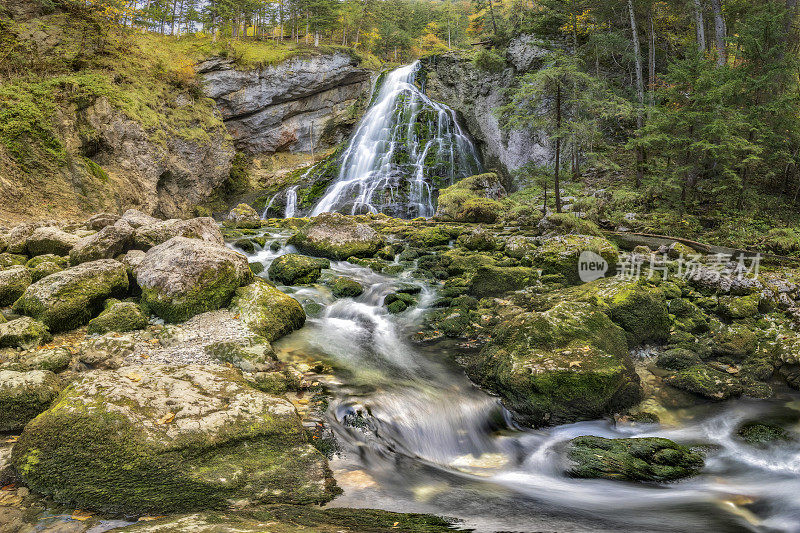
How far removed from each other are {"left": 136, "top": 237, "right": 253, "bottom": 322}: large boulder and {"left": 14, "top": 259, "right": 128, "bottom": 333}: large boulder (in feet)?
1.66

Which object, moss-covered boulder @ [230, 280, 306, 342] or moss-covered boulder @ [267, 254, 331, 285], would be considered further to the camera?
moss-covered boulder @ [267, 254, 331, 285]

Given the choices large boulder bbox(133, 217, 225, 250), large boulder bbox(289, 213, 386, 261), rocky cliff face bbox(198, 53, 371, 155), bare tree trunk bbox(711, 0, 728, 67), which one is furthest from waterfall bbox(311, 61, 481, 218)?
large boulder bbox(133, 217, 225, 250)

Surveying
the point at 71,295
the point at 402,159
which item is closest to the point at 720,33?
the point at 402,159

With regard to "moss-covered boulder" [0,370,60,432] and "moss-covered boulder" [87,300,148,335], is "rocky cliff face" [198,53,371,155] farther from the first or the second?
"moss-covered boulder" [0,370,60,432]

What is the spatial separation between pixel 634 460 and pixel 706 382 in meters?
2.44

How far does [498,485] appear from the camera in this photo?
13.4 ft

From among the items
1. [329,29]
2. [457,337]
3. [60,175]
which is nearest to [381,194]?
[60,175]

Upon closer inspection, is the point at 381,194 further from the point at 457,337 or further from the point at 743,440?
the point at 743,440

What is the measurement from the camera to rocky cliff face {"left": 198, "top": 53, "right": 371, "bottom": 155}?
29.6 metres

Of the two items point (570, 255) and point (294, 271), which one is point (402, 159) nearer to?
point (294, 271)

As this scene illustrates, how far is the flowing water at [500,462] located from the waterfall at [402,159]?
16.0 m

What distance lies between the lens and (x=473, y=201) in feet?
55.7

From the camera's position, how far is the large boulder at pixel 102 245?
8.12 metres

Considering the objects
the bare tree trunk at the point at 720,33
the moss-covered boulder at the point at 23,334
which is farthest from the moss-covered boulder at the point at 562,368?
the bare tree trunk at the point at 720,33
